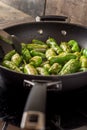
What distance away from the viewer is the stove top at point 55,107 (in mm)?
655

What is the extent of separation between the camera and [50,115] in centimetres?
68

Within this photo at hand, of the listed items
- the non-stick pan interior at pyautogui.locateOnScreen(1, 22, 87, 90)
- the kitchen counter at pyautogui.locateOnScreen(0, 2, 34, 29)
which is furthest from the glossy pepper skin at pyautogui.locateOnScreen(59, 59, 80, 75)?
the kitchen counter at pyautogui.locateOnScreen(0, 2, 34, 29)

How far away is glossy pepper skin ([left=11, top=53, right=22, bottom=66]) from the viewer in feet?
2.71

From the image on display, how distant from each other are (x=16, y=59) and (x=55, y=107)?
0.74 ft

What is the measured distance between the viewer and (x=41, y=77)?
24.3 inches

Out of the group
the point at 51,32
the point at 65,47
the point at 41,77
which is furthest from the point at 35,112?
the point at 51,32

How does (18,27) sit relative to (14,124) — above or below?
above

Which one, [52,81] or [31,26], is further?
[31,26]

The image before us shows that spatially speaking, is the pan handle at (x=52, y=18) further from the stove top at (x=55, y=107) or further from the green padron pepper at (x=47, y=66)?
the stove top at (x=55, y=107)

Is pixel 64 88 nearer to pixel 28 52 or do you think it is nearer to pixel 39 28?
pixel 28 52

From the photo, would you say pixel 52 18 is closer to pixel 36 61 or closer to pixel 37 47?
pixel 37 47

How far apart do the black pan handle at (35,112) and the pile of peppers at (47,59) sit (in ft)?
0.61

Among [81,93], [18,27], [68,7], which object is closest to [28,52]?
[18,27]

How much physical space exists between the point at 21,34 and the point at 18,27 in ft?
0.13
